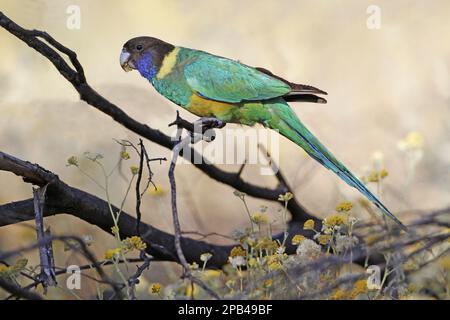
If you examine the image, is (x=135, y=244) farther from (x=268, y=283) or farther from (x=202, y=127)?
(x=202, y=127)

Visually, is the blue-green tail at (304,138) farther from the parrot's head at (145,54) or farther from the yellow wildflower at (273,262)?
the yellow wildflower at (273,262)

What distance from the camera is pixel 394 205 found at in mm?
3676

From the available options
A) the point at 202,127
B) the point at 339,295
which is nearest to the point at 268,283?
the point at 339,295

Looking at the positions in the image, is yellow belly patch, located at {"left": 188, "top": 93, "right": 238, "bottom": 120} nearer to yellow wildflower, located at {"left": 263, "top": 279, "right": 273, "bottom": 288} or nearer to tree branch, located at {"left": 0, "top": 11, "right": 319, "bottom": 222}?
tree branch, located at {"left": 0, "top": 11, "right": 319, "bottom": 222}

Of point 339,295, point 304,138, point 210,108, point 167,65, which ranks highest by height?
point 167,65

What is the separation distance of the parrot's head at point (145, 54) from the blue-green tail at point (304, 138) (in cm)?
45

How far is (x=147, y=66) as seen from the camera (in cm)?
296

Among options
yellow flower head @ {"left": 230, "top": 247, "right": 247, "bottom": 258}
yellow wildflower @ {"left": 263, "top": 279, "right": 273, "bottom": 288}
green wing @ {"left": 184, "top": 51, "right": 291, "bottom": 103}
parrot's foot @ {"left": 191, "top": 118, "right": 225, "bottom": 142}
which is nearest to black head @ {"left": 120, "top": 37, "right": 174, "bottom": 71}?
green wing @ {"left": 184, "top": 51, "right": 291, "bottom": 103}

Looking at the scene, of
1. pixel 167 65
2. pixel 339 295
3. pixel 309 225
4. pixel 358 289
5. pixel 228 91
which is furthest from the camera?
pixel 167 65

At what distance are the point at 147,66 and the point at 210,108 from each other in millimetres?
311

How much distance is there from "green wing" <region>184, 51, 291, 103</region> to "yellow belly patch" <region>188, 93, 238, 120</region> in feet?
0.08

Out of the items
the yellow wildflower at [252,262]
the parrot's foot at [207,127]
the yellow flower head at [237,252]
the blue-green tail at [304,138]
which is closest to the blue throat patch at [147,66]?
the parrot's foot at [207,127]
